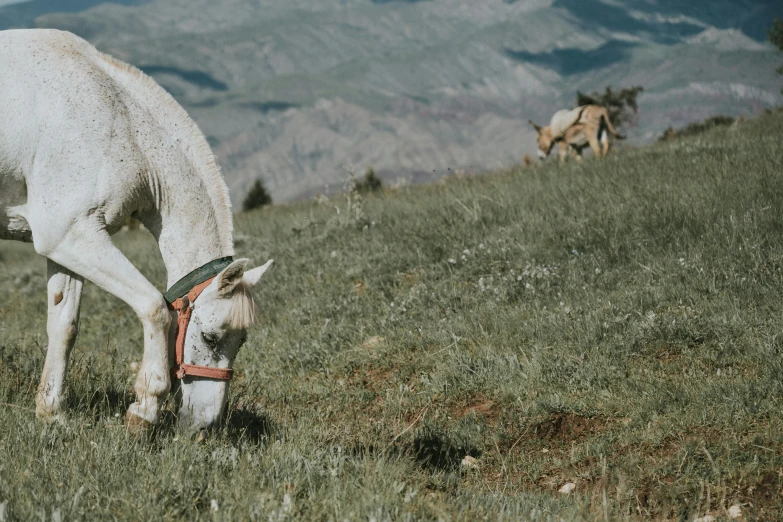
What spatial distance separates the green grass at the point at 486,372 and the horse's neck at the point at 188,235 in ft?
3.40

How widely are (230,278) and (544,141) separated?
1920 centimetres

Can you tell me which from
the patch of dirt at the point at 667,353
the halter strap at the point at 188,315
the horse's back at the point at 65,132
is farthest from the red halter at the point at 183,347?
the patch of dirt at the point at 667,353

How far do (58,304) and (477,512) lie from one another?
3.05 meters

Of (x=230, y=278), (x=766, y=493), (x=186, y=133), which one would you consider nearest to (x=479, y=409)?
(x=766, y=493)

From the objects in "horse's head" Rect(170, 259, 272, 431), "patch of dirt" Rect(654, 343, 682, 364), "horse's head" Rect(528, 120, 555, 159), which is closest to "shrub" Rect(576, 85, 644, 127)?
"horse's head" Rect(528, 120, 555, 159)

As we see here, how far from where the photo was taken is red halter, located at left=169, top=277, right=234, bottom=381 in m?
4.45

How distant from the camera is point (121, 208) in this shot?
4570 mm

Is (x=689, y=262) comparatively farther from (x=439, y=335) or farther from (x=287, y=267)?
(x=287, y=267)

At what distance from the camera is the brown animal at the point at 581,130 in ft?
63.5

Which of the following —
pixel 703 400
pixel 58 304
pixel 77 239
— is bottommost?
Result: pixel 703 400

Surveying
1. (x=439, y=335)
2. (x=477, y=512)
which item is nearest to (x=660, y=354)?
(x=439, y=335)

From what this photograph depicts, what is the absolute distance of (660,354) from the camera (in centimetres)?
584

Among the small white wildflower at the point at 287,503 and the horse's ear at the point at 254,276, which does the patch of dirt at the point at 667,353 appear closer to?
the horse's ear at the point at 254,276

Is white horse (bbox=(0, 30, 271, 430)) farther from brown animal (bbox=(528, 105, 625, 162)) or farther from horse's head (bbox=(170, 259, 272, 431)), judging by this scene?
brown animal (bbox=(528, 105, 625, 162))
